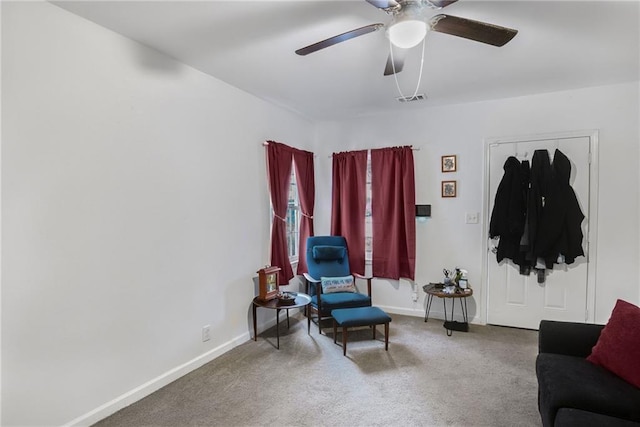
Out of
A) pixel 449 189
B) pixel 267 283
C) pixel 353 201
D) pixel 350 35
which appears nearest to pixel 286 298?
pixel 267 283

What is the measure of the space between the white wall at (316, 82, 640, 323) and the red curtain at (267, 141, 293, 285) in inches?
33.9

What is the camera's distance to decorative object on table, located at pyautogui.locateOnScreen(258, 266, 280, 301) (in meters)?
3.42

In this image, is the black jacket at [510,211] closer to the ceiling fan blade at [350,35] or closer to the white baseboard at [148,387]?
the ceiling fan blade at [350,35]

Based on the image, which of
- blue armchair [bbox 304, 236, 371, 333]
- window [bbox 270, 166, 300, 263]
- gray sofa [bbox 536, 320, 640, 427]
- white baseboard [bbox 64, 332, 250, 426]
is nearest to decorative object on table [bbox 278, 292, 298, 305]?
blue armchair [bbox 304, 236, 371, 333]

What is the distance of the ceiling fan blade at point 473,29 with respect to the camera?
1665mm

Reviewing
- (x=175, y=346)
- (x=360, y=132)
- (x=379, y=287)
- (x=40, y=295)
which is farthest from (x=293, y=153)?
(x=40, y=295)

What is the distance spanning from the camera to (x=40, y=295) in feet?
6.21

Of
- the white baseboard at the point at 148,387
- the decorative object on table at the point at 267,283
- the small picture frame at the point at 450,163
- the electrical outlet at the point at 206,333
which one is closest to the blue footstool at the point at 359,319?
the decorative object on table at the point at 267,283

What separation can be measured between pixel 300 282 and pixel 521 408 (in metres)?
2.75

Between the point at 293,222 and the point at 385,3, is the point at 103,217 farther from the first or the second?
the point at 293,222

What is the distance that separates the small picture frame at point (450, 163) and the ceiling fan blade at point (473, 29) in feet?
7.35

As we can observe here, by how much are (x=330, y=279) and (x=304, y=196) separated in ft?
3.73

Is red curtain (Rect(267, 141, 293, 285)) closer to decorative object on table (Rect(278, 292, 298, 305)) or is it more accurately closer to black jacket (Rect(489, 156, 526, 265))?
decorative object on table (Rect(278, 292, 298, 305))

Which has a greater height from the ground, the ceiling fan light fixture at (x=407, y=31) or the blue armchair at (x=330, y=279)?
the ceiling fan light fixture at (x=407, y=31)
